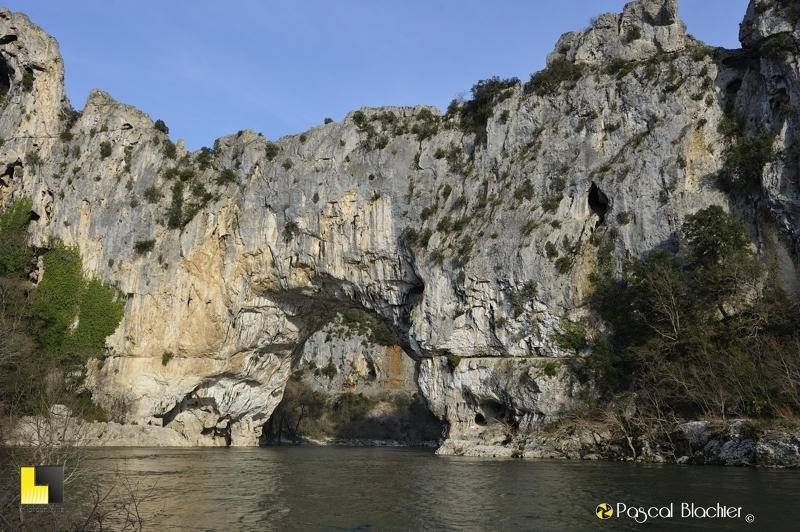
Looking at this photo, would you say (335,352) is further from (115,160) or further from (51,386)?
(51,386)

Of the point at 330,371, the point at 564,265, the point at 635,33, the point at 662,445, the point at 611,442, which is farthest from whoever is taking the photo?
the point at 330,371

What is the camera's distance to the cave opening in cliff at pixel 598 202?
34906 millimetres

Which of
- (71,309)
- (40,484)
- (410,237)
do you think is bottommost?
(40,484)

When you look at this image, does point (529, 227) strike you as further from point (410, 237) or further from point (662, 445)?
point (662, 445)

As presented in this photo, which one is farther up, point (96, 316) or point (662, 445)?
point (96, 316)

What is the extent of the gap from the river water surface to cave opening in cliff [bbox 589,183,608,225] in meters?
14.4

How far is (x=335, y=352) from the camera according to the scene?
7112cm

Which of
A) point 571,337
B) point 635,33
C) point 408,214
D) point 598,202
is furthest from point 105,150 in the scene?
point 635,33

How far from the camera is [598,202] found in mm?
35781

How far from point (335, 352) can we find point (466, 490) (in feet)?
177

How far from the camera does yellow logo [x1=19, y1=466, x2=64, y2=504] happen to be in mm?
7020

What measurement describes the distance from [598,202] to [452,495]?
2265 centimetres

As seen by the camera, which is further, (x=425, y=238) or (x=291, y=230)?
(x=291, y=230)

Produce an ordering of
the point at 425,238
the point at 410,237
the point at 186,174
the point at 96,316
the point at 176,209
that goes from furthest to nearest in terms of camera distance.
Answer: the point at 186,174
the point at 176,209
the point at 96,316
the point at 410,237
the point at 425,238
